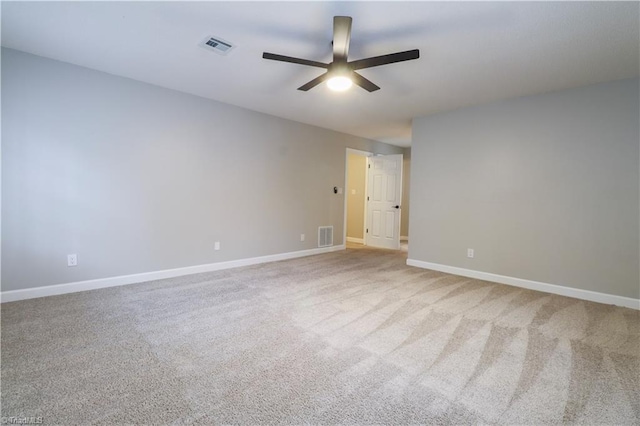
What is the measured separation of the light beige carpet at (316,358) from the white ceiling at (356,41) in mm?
2460

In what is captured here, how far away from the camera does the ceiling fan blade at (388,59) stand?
213cm

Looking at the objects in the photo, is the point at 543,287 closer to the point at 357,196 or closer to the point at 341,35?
the point at 341,35

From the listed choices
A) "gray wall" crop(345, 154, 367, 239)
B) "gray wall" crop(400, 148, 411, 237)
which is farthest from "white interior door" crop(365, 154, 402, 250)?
"gray wall" crop(400, 148, 411, 237)

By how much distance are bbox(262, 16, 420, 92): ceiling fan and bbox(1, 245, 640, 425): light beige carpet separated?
2.14 metres

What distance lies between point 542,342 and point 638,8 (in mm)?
2502

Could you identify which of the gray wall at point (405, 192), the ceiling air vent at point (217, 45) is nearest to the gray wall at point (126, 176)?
the ceiling air vent at point (217, 45)

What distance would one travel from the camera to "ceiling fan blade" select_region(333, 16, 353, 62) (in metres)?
1.92

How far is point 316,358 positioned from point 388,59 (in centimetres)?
227

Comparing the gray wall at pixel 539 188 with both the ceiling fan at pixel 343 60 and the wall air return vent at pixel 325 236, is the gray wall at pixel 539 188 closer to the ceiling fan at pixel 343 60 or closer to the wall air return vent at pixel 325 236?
the wall air return vent at pixel 325 236

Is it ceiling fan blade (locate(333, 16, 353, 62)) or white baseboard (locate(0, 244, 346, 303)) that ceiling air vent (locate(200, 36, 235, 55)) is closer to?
ceiling fan blade (locate(333, 16, 353, 62))

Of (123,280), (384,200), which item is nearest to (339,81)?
(123,280)

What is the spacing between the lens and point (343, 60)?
2.32 meters

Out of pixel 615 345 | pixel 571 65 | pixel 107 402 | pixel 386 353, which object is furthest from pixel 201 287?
pixel 571 65

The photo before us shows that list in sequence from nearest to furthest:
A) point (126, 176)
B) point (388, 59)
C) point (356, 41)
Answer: point (388, 59), point (356, 41), point (126, 176)
